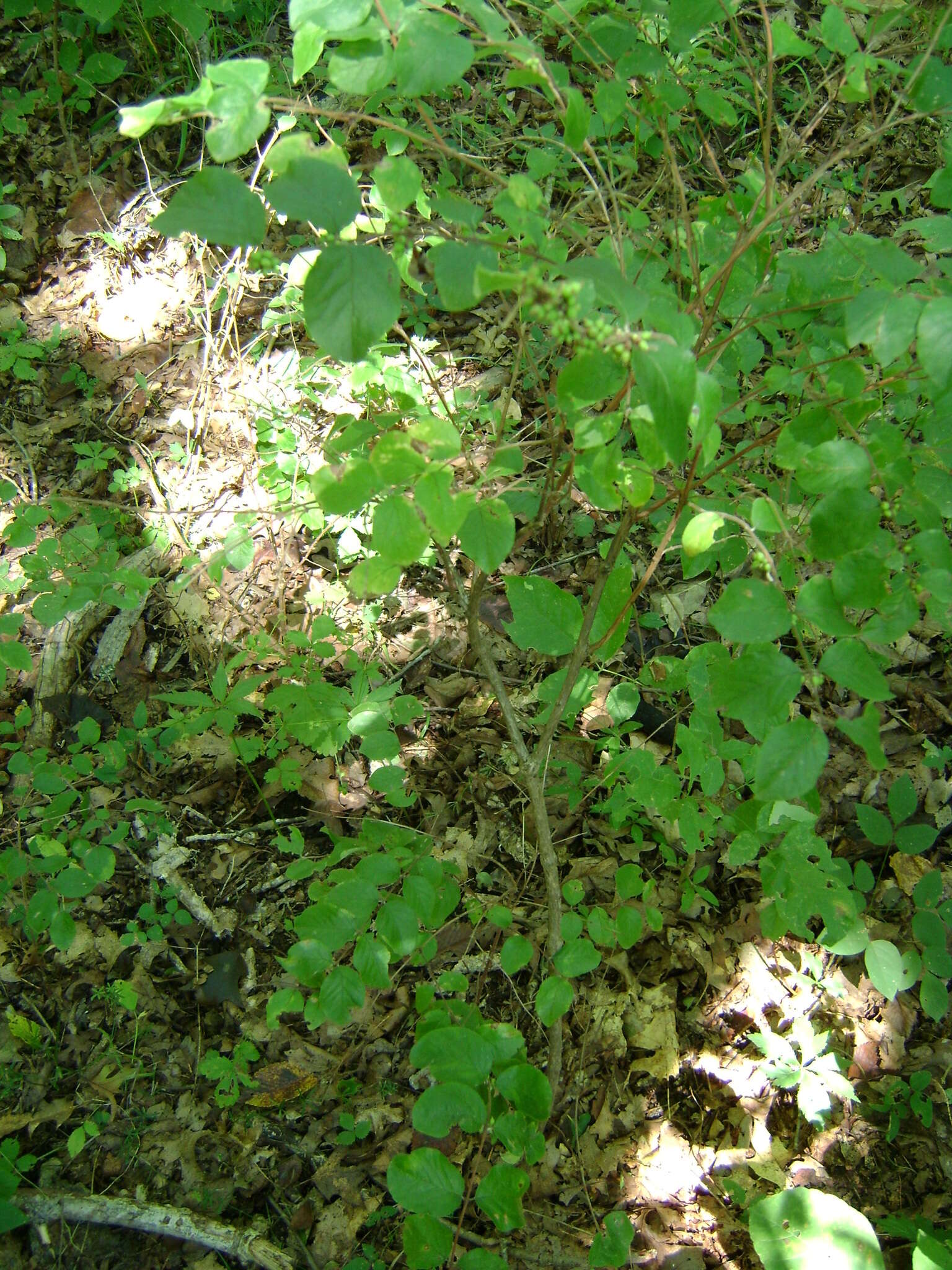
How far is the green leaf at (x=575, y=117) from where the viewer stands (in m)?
1.10

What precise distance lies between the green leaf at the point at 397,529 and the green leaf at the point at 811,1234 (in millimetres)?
1392

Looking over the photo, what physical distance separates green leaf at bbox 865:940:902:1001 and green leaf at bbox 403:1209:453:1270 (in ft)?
3.43

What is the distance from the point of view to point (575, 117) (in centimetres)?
110

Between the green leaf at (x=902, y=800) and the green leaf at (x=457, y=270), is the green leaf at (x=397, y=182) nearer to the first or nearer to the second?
the green leaf at (x=457, y=270)

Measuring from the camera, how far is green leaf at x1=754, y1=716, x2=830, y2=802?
0.98 meters

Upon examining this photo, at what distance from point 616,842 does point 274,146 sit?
180 cm

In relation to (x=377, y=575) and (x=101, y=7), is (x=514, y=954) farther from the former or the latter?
(x=101, y=7)

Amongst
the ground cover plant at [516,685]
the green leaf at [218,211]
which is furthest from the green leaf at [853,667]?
the green leaf at [218,211]

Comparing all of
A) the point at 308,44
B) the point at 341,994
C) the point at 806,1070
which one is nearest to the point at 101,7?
the point at 308,44

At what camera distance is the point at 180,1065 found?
1.95 metres

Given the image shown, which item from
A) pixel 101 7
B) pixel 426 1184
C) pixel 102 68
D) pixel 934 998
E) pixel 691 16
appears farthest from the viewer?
pixel 102 68

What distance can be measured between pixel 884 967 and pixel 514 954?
86 cm

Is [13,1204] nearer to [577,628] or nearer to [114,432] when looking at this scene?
[577,628]

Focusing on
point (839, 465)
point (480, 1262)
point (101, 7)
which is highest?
point (101, 7)
